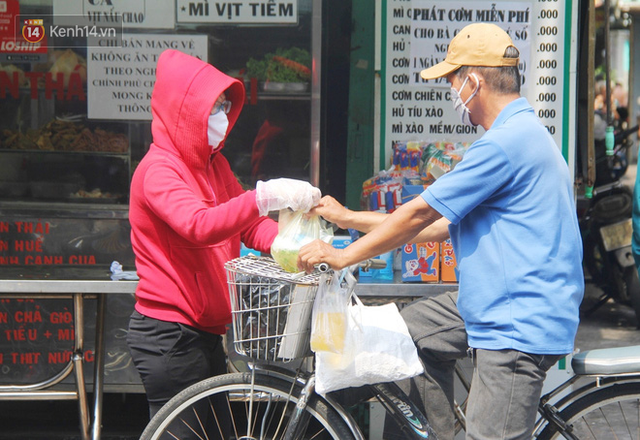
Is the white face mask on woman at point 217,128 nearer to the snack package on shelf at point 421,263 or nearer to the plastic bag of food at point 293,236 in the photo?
the plastic bag of food at point 293,236

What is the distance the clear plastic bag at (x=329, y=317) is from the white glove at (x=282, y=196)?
273 millimetres

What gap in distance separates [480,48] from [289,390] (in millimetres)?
1326

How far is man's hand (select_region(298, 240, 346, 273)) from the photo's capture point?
250 centimetres

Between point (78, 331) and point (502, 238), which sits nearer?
point (502, 238)

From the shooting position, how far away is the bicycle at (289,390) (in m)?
2.59

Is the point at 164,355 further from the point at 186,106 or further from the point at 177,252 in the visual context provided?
the point at 186,106

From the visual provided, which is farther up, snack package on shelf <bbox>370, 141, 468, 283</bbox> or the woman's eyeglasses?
the woman's eyeglasses

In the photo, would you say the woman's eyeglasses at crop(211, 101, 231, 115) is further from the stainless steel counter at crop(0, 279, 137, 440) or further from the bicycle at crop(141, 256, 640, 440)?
the stainless steel counter at crop(0, 279, 137, 440)

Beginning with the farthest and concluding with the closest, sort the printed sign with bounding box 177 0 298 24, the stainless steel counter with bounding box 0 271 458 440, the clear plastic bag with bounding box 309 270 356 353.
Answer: the printed sign with bounding box 177 0 298 24
the stainless steel counter with bounding box 0 271 458 440
the clear plastic bag with bounding box 309 270 356 353

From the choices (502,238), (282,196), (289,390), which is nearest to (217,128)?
(282,196)

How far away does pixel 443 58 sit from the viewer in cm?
415

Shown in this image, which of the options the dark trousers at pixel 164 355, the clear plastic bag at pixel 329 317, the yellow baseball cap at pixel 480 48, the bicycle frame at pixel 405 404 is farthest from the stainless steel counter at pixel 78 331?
the yellow baseball cap at pixel 480 48

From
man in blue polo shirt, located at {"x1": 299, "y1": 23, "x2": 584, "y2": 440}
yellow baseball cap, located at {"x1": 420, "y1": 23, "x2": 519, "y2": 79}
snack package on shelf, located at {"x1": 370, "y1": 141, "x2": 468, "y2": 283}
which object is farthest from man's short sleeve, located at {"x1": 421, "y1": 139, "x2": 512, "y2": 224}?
snack package on shelf, located at {"x1": 370, "y1": 141, "x2": 468, "y2": 283}

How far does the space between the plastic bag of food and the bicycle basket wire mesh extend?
0.04m
